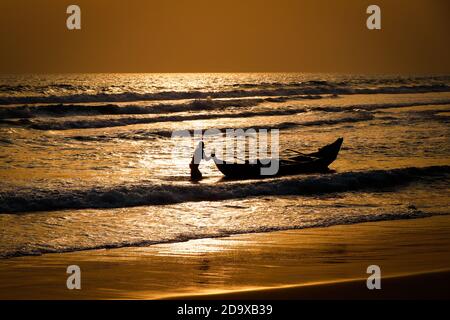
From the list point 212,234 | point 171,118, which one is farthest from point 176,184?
point 171,118

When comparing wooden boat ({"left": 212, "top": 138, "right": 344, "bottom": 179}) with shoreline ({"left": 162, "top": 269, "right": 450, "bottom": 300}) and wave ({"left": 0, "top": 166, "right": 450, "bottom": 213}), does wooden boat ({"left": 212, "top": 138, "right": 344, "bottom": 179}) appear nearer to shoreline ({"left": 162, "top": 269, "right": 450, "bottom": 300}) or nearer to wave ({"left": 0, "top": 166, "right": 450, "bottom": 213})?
wave ({"left": 0, "top": 166, "right": 450, "bottom": 213})

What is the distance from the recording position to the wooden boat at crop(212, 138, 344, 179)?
18547mm

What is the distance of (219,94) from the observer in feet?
194

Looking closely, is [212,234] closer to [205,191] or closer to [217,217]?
[217,217]

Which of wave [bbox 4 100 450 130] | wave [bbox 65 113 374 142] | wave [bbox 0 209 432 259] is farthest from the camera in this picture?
wave [bbox 4 100 450 130]

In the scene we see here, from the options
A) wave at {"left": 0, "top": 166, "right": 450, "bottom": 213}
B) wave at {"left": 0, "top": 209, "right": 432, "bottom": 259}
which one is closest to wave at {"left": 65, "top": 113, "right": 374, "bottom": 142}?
wave at {"left": 0, "top": 166, "right": 450, "bottom": 213}

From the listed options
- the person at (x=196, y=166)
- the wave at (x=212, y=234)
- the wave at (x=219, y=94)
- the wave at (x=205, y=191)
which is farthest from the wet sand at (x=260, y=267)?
the wave at (x=219, y=94)

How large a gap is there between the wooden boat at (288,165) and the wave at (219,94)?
3152 cm

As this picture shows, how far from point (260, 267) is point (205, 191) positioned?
6.60m

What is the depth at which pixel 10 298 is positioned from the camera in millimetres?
8055

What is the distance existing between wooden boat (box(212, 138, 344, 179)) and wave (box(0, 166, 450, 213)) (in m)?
1.61

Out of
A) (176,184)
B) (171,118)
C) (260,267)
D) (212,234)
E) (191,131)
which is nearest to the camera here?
(260,267)
